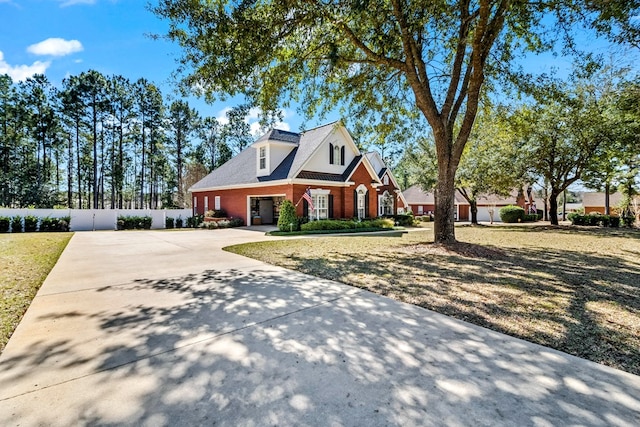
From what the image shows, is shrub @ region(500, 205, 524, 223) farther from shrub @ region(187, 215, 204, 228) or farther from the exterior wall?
shrub @ region(187, 215, 204, 228)

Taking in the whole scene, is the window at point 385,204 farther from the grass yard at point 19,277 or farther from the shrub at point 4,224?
the shrub at point 4,224

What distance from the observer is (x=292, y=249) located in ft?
32.9

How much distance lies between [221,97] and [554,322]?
10.3 metres

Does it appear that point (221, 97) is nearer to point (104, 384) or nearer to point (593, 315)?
point (104, 384)

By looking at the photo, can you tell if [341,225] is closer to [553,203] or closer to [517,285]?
[517,285]

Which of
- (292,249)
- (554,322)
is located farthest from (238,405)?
(292,249)

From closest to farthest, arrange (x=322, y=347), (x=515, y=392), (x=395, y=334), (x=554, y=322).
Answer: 1. (x=515, y=392)
2. (x=322, y=347)
3. (x=395, y=334)
4. (x=554, y=322)

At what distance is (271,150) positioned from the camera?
810 inches

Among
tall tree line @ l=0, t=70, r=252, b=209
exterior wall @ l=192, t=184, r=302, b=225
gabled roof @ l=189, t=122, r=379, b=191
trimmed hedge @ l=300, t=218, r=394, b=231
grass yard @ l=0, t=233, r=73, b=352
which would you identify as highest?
tall tree line @ l=0, t=70, r=252, b=209

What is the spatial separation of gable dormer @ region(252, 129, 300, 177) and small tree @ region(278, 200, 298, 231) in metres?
4.66

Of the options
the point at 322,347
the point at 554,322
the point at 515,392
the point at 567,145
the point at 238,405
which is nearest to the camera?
the point at 238,405

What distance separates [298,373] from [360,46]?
366 inches

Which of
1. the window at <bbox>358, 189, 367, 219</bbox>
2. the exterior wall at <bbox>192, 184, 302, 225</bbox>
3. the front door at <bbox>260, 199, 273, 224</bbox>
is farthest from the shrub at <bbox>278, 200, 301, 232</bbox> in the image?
the front door at <bbox>260, 199, 273, 224</bbox>

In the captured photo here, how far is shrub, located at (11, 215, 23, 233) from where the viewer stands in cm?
1691
